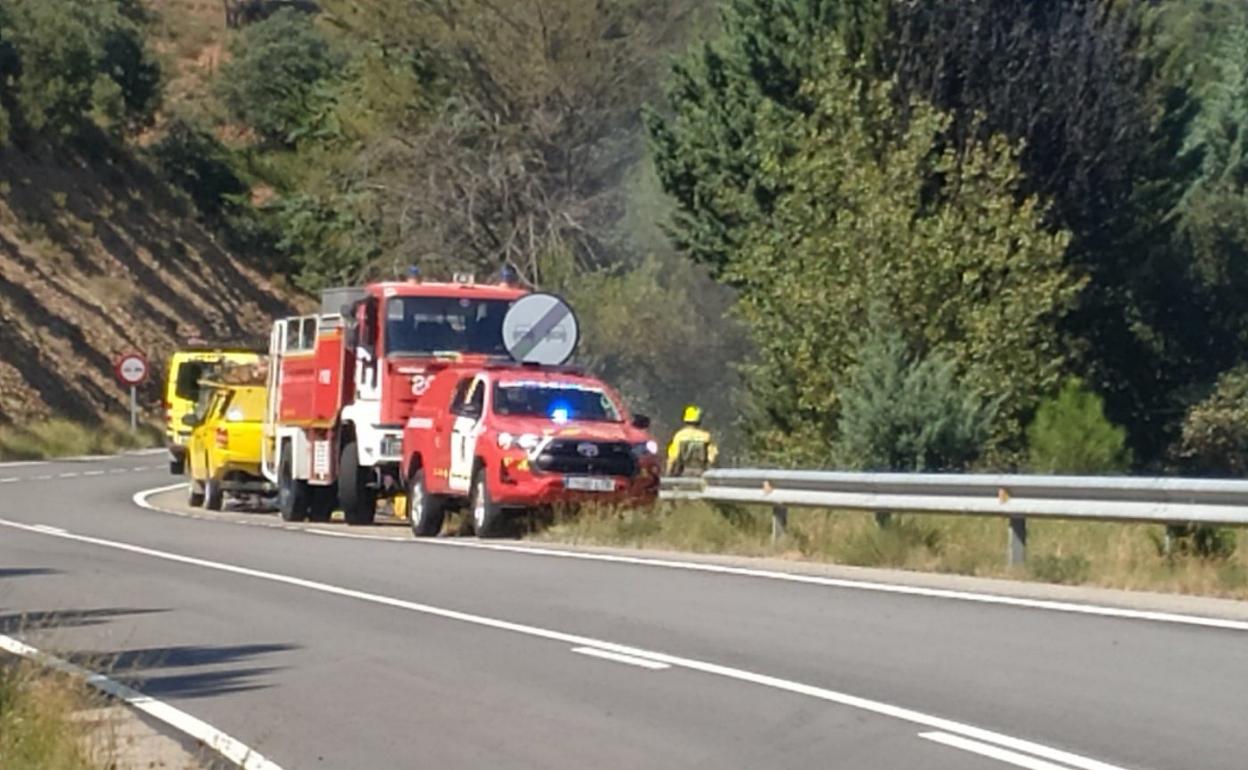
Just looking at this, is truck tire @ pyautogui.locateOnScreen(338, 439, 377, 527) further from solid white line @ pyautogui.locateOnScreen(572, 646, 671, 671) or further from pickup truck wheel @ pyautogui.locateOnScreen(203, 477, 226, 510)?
solid white line @ pyautogui.locateOnScreen(572, 646, 671, 671)

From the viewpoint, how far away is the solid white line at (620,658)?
42.8 feet

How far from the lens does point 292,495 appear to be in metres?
31.6

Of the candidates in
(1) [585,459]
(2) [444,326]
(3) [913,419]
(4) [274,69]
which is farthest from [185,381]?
(4) [274,69]

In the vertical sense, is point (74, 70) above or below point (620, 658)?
above

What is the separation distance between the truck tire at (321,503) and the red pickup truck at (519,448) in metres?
4.93

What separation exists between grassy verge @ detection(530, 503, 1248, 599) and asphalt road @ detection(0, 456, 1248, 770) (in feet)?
5.45

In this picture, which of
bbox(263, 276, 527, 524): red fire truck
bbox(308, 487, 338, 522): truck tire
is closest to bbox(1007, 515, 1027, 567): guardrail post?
bbox(263, 276, 527, 524): red fire truck

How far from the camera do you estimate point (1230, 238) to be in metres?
45.0

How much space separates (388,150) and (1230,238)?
1646cm

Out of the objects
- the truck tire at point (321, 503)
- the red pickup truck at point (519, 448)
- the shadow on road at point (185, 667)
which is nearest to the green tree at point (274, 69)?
the truck tire at point (321, 503)

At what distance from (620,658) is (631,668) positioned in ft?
1.35

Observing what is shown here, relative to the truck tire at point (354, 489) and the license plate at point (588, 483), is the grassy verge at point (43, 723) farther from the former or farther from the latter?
the truck tire at point (354, 489)

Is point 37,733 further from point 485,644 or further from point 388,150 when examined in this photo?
point 388,150

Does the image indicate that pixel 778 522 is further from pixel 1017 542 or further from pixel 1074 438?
pixel 1074 438
